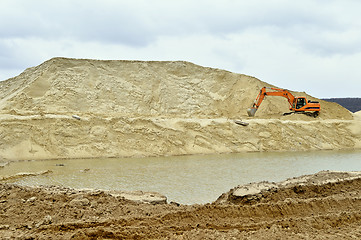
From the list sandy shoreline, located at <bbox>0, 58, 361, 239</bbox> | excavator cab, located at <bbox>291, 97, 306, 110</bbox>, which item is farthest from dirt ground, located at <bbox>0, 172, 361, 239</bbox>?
excavator cab, located at <bbox>291, 97, 306, 110</bbox>

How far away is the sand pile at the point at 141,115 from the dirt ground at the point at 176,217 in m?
10.6

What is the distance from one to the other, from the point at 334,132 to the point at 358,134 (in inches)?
77.8

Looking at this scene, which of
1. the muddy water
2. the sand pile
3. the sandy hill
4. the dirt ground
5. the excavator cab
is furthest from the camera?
the excavator cab

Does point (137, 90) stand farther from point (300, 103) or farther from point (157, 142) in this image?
point (300, 103)

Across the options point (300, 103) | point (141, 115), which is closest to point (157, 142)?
point (141, 115)

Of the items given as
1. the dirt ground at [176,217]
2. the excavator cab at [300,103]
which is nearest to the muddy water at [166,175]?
the dirt ground at [176,217]

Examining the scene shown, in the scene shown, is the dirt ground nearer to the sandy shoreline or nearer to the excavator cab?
the sandy shoreline

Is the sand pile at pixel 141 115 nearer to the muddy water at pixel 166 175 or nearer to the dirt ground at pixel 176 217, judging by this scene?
the muddy water at pixel 166 175

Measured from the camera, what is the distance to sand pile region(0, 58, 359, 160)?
16.4 m

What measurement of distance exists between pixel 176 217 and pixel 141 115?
15.8 meters

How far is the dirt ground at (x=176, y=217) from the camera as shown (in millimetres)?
3994

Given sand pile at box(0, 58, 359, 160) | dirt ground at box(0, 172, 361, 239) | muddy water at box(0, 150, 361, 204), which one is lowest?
muddy water at box(0, 150, 361, 204)

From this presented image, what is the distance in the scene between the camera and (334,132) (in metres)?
22.5

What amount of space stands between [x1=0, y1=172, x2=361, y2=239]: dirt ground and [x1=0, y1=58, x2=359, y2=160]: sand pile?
10618 mm
